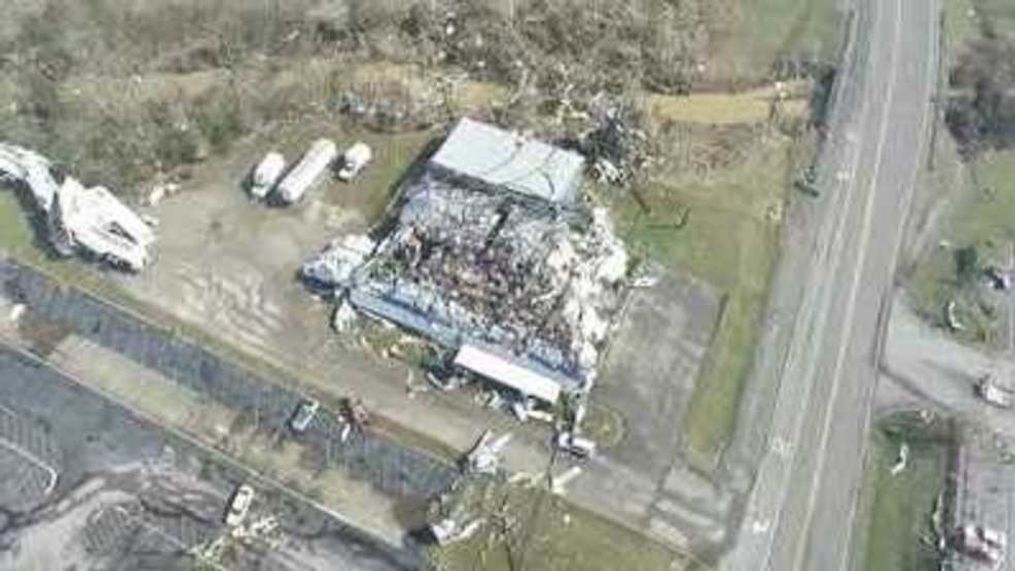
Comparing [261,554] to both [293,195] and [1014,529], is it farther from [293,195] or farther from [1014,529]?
[1014,529]

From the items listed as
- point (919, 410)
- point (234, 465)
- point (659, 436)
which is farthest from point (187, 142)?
point (919, 410)

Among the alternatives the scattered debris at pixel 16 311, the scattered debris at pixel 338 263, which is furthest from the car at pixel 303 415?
the scattered debris at pixel 16 311

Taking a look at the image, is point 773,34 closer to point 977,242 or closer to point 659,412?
point 977,242

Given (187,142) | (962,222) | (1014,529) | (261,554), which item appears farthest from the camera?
(962,222)

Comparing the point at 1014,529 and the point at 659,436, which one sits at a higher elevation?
the point at 1014,529

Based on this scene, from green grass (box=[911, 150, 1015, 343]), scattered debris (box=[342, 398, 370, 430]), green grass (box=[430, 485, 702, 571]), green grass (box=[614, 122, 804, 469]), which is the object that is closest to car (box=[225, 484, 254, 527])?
scattered debris (box=[342, 398, 370, 430])

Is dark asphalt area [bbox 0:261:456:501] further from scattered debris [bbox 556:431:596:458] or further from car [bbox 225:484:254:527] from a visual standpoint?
scattered debris [bbox 556:431:596:458]

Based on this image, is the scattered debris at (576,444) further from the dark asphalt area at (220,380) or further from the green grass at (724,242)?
the dark asphalt area at (220,380)
